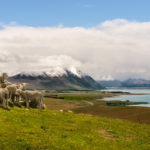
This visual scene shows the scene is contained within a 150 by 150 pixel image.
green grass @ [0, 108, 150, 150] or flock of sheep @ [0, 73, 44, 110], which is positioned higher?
flock of sheep @ [0, 73, 44, 110]

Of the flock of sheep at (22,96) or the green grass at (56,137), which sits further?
the flock of sheep at (22,96)

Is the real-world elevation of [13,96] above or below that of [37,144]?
above

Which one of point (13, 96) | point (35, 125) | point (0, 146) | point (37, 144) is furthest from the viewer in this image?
point (13, 96)

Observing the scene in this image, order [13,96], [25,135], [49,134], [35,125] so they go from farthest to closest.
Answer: [13,96] → [35,125] → [49,134] → [25,135]

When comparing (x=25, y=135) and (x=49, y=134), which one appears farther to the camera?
(x=49, y=134)

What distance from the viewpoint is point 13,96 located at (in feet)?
123

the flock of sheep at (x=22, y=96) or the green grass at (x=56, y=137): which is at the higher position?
the flock of sheep at (x=22, y=96)

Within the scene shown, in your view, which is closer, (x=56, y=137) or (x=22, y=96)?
(x=56, y=137)

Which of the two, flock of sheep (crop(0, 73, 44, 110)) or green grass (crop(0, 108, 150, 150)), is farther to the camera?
flock of sheep (crop(0, 73, 44, 110))

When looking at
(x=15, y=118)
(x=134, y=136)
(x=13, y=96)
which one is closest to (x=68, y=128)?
(x=15, y=118)

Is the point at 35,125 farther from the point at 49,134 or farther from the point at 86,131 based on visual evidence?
the point at 86,131

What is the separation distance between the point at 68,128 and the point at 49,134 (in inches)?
172

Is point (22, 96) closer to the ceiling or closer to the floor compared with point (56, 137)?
closer to the ceiling

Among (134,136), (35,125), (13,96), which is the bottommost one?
(134,136)
